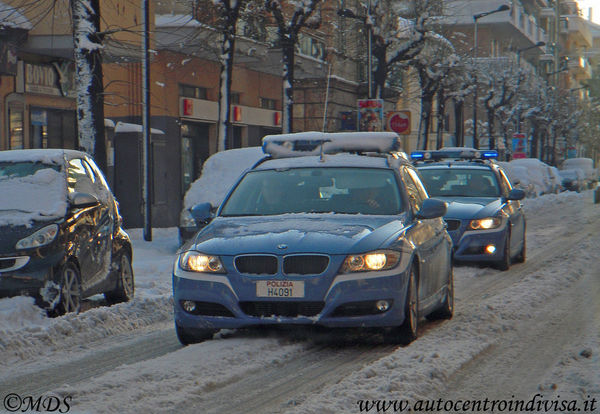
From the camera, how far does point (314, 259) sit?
7.62m

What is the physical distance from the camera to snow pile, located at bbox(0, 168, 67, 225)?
32.0 feet

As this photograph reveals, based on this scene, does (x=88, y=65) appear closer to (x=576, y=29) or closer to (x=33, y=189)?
(x=33, y=189)

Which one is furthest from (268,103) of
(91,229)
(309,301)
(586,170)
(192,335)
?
(586,170)

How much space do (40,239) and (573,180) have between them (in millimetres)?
60674

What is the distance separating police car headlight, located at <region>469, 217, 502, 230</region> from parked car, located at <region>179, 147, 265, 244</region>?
13.6 ft

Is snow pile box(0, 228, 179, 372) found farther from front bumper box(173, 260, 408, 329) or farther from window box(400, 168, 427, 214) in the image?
window box(400, 168, 427, 214)

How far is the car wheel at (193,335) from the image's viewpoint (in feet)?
26.3

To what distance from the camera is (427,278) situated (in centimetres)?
867

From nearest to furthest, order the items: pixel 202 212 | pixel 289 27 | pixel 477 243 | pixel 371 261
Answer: pixel 371 261 → pixel 202 212 → pixel 477 243 → pixel 289 27

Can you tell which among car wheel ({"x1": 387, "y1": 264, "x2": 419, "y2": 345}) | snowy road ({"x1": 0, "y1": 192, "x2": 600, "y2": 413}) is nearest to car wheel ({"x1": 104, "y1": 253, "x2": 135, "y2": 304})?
snowy road ({"x1": 0, "y1": 192, "x2": 600, "y2": 413})

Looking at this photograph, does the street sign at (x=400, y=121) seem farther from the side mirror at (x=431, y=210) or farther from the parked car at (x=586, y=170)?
the parked car at (x=586, y=170)

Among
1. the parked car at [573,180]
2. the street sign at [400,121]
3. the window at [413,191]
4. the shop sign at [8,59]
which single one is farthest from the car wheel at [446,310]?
the parked car at [573,180]

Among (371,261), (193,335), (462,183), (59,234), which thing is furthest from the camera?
(462,183)

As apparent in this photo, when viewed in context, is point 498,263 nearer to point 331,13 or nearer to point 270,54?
point 270,54
